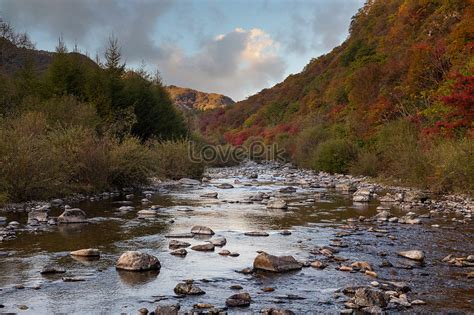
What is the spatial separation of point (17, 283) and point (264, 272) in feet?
13.5

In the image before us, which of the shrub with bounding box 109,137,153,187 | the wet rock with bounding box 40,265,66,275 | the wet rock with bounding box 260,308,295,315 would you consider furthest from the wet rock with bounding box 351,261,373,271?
the shrub with bounding box 109,137,153,187

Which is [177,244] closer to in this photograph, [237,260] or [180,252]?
[180,252]

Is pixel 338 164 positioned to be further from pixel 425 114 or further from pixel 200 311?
pixel 200 311

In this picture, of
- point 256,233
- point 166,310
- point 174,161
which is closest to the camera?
point 166,310

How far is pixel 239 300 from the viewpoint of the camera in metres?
6.95

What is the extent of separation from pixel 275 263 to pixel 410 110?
92.3ft

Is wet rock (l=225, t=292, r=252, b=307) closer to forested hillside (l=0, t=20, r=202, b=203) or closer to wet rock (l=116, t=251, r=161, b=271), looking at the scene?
wet rock (l=116, t=251, r=161, b=271)

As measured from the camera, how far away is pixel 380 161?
32750 mm

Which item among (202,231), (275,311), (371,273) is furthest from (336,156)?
(275,311)

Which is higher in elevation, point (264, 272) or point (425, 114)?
point (425, 114)

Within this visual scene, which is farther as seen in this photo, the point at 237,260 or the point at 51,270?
the point at 237,260

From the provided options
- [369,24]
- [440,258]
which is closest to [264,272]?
[440,258]

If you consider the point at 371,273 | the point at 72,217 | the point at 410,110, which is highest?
the point at 410,110

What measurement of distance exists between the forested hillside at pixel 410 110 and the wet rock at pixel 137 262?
591 inches
